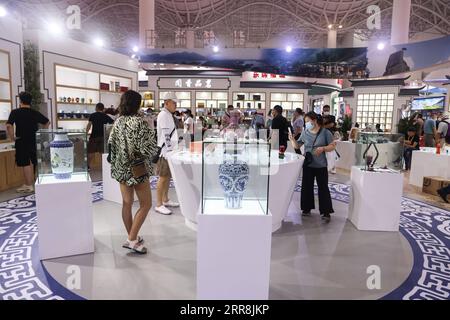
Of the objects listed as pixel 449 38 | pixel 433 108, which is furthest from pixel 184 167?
pixel 433 108

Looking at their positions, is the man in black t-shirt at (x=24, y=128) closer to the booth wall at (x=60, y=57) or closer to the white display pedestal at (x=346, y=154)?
the booth wall at (x=60, y=57)

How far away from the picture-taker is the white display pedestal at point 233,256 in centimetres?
214

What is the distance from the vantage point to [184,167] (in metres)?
3.61

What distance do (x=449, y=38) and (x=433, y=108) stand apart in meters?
8.41

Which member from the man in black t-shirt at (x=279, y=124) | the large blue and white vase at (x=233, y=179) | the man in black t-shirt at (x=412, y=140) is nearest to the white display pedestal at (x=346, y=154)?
the man in black t-shirt at (x=412, y=140)

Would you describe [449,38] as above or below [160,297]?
above

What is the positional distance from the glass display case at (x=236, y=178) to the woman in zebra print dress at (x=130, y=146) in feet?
2.26

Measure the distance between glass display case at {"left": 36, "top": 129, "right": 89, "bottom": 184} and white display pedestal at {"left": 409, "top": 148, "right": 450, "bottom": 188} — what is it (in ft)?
18.7

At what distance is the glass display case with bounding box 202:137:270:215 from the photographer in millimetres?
2256

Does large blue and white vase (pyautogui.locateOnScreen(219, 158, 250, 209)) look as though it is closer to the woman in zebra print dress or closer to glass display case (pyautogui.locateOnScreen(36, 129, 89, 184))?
the woman in zebra print dress

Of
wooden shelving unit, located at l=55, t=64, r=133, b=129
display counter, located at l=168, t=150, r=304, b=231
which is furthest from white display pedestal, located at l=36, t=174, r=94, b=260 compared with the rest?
wooden shelving unit, located at l=55, t=64, r=133, b=129

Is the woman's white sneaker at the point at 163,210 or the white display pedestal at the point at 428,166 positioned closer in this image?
the woman's white sneaker at the point at 163,210

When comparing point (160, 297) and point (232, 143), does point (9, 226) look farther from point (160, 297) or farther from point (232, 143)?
point (232, 143)

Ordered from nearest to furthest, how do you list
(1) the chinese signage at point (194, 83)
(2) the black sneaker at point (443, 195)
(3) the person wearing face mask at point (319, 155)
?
(3) the person wearing face mask at point (319, 155) → (2) the black sneaker at point (443, 195) → (1) the chinese signage at point (194, 83)
